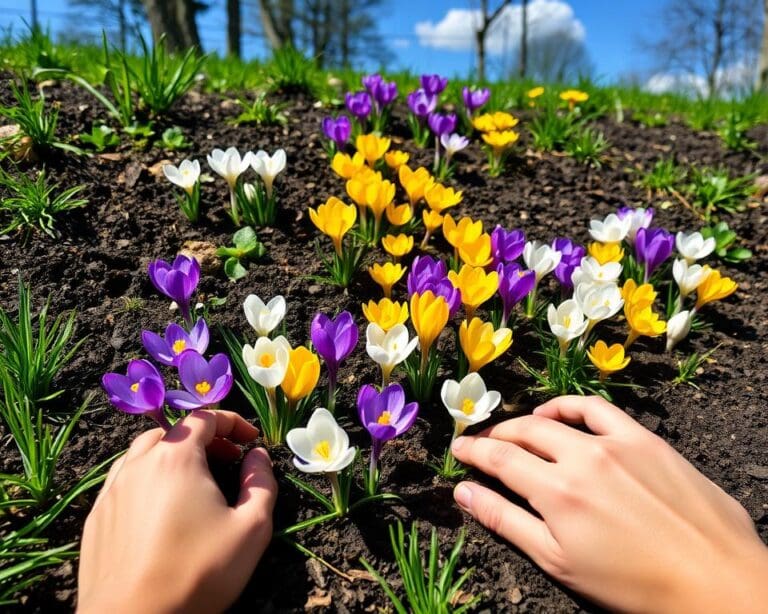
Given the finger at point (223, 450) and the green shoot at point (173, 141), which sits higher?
the green shoot at point (173, 141)

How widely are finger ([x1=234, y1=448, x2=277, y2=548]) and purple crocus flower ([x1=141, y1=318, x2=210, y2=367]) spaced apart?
312mm

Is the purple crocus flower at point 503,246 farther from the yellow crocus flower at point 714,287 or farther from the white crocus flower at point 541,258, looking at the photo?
the yellow crocus flower at point 714,287

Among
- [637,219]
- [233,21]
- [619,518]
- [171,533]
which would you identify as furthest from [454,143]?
[233,21]

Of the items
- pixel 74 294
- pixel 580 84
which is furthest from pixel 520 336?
pixel 580 84

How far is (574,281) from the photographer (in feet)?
6.23

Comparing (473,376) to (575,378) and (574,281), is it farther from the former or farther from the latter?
(574,281)

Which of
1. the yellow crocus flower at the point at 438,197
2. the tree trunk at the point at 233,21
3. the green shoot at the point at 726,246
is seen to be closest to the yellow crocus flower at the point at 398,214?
the yellow crocus flower at the point at 438,197

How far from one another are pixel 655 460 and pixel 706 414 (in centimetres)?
69

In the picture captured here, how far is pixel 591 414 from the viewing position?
4.54 feet

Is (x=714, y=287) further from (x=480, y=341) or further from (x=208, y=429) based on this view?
(x=208, y=429)

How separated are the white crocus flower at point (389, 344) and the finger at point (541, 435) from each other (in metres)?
0.30

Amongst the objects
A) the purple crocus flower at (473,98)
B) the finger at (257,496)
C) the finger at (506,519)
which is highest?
the purple crocus flower at (473,98)

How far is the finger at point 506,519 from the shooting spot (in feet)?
4.04

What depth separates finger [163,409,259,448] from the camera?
1219 millimetres
